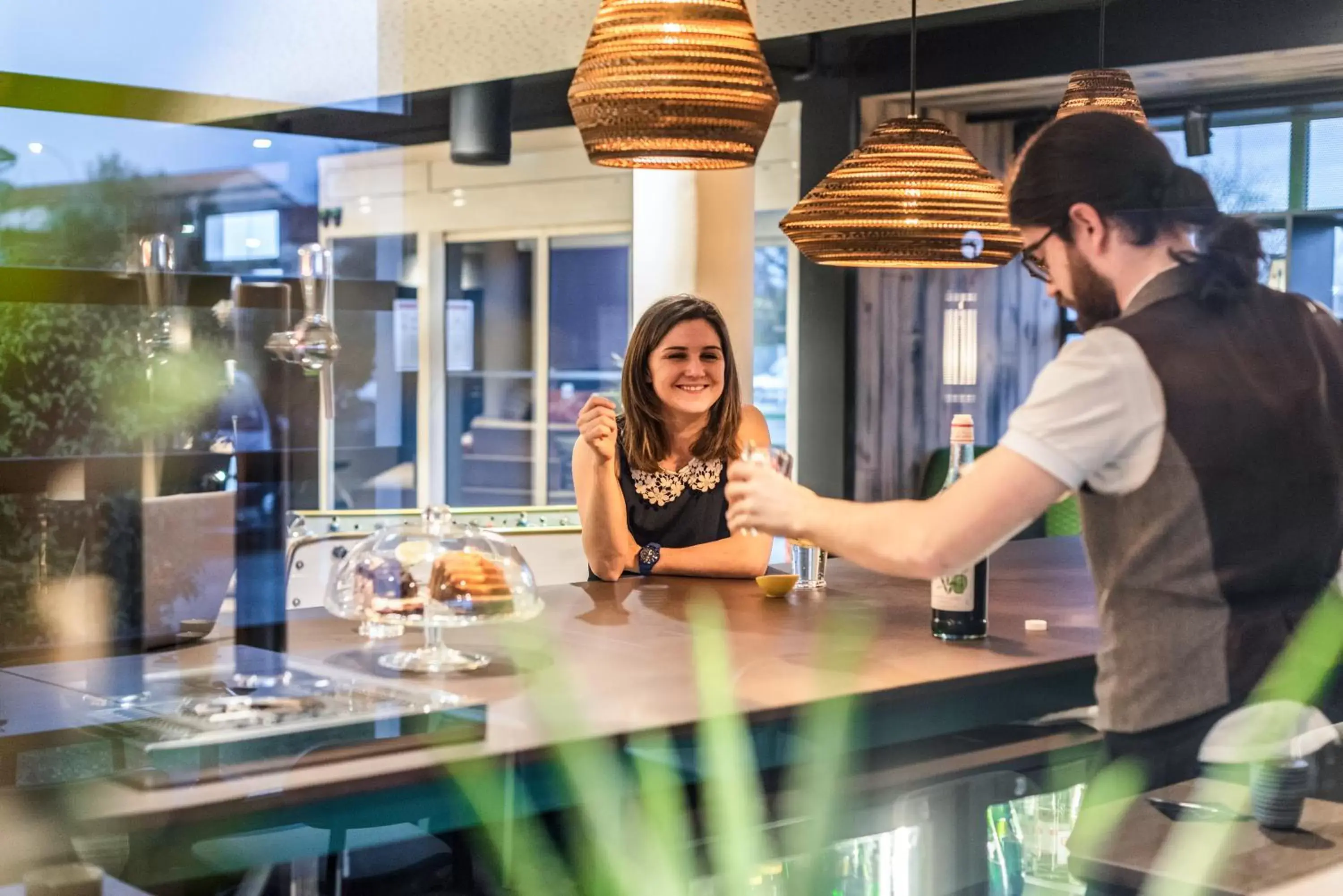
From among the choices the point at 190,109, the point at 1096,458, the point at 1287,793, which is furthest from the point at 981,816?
the point at 190,109

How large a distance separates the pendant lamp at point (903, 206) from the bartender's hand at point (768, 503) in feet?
1.68

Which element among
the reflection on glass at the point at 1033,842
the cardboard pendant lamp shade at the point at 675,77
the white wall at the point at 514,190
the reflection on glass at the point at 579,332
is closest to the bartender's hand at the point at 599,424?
the cardboard pendant lamp shade at the point at 675,77

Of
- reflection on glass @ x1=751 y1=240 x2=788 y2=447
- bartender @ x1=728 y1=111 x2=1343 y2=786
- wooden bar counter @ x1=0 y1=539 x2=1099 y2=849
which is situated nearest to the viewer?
wooden bar counter @ x1=0 y1=539 x2=1099 y2=849

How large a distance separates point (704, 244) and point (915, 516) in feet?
7.13

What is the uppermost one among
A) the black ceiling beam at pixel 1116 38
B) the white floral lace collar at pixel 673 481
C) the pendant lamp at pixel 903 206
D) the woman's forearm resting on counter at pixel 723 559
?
the black ceiling beam at pixel 1116 38

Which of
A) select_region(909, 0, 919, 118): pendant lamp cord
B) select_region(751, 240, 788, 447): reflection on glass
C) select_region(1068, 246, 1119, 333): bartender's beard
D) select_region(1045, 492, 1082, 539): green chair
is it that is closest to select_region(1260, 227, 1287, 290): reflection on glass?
select_region(1068, 246, 1119, 333): bartender's beard

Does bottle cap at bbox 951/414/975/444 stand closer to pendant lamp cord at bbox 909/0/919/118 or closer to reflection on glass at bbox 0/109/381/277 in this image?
pendant lamp cord at bbox 909/0/919/118

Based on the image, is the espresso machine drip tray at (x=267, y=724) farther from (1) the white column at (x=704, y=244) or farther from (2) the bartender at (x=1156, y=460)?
(1) the white column at (x=704, y=244)

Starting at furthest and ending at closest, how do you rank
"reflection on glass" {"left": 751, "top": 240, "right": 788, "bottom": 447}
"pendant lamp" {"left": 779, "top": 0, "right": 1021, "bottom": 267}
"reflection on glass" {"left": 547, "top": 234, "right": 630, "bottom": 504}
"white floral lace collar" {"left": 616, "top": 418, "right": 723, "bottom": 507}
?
"reflection on glass" {"left": 547, "top": 234, "right": 630, "bottom": 504} < "reflection on glass" {"left": 751, "top": 240, "right": 788, "bottom": 447} < "white floral lace collar" {"left": 616, "top": 418, "right": 723, "bottom": 507} < "pendant lamp" {"left": 779, "top": 0, "right": 1021, "bottom": 267}

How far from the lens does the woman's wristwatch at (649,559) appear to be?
7.74 ft

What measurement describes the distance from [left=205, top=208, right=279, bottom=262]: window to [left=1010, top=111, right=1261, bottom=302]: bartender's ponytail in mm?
1094

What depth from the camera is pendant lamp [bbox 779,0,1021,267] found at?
187 centimetres

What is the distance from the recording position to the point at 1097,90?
1924mm

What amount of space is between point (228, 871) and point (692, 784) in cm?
45
